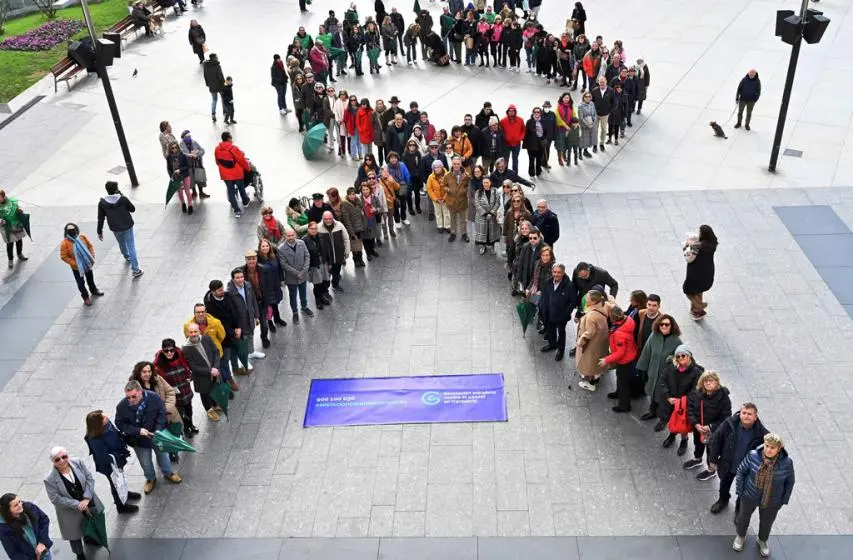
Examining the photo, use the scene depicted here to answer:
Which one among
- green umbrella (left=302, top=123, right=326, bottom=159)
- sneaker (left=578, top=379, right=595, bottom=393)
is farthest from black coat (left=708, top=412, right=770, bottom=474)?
green umbrella (left=302, top=123, right=326, bottom=159)

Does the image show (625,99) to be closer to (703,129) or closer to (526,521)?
(703,129)

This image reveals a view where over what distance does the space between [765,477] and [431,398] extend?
4201 mm

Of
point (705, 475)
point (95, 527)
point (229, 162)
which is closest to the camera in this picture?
point (95, 527)

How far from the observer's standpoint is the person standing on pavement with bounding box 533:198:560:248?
38.5 feet

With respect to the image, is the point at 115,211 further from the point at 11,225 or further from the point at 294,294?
the point at 294,294

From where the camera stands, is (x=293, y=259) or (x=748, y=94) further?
(x=748, y=94)

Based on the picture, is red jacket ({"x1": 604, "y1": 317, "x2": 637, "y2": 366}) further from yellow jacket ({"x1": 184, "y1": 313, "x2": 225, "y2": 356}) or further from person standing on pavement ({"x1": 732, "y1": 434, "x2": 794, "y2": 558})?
yellow jacket ({"x1": 184, "y1": 313, "x2": 225, "y2": 356})

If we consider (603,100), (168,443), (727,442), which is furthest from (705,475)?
(603,100)

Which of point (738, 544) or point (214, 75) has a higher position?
point (214, 75)

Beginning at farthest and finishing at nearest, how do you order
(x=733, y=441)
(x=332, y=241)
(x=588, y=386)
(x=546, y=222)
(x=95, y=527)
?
(x=332, y=241)
(x=546, y=222)
(x=588, y=386)
(x=95, y=527)
(x=733, y=441)

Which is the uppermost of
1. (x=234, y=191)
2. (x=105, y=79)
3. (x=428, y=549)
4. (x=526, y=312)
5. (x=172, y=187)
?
(x=105, y=79)

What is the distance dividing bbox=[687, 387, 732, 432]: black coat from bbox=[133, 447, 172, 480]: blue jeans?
5712 millimetres

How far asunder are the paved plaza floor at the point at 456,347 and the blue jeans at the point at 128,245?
0.26 m

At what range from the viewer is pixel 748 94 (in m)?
16.9
